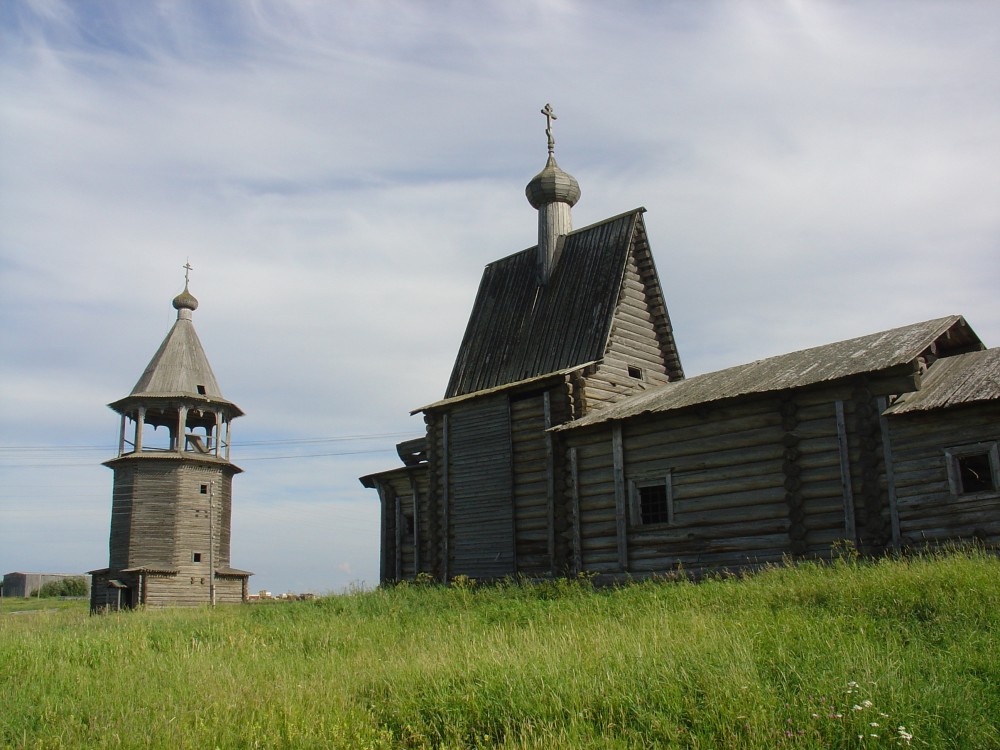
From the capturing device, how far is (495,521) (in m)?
20.7

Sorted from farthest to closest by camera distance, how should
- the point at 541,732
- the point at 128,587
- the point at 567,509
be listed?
the point at 128,587
the point at 567,509
the point at 541,732

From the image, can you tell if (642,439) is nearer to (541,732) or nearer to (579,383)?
(579,383)

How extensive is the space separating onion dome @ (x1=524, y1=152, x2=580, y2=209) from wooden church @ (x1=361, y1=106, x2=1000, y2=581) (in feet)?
0.19

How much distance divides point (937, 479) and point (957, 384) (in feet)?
→ 5.50

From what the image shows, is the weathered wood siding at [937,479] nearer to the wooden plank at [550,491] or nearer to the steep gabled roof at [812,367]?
the steep gabled roof at [812,367]

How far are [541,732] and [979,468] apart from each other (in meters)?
10.2

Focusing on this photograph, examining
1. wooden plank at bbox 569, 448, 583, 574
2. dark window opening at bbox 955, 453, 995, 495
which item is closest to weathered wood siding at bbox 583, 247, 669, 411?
wooden plank at bbox 569, 448, 583, 574

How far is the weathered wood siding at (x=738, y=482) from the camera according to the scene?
1472cm

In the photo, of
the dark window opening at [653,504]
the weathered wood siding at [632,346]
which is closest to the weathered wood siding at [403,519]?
the weathered wood siding at [632,346]

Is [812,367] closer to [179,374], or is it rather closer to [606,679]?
[606,679]

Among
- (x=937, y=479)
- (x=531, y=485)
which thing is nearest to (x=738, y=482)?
(x=937, y=479)

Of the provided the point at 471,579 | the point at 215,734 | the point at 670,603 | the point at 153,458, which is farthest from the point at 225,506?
the point at 215,734

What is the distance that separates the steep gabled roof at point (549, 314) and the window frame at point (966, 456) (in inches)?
335

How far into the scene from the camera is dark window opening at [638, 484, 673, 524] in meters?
17.6
